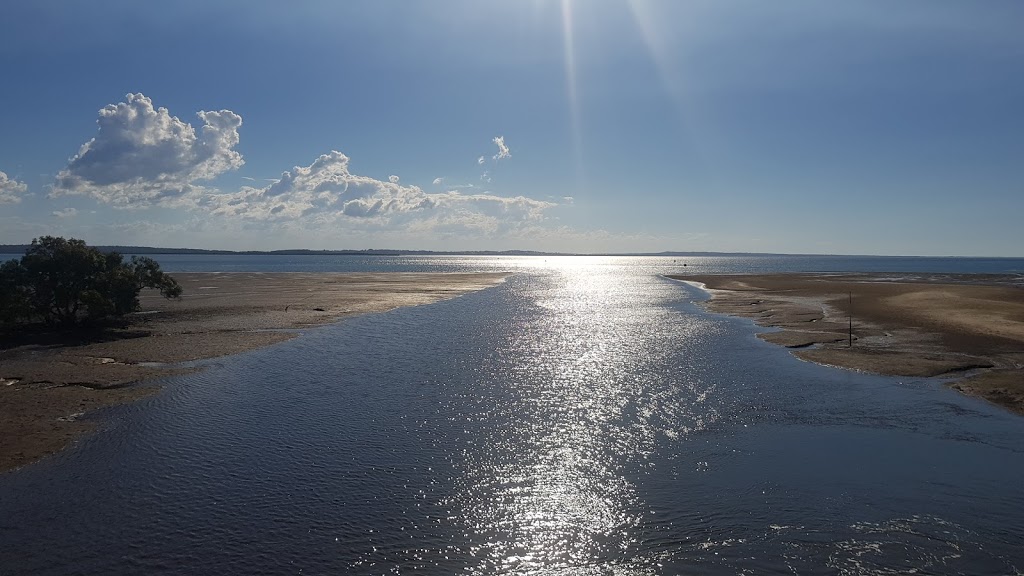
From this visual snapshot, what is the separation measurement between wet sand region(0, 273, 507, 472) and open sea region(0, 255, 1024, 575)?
1.64 m

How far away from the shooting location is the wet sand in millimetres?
22938

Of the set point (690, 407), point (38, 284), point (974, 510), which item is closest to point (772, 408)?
point (690, 407)

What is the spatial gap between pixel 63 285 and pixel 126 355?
1204cm

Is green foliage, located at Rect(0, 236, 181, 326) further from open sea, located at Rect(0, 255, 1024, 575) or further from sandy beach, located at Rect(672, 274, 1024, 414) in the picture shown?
sandy beach, located at Rect(672, 274, 1024, 414)

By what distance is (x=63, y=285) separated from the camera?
44.3 metres

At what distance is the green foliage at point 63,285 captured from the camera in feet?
139

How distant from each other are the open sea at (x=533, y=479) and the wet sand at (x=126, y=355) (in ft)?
5.39

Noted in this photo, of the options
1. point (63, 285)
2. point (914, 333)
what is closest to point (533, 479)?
point (914, 333)

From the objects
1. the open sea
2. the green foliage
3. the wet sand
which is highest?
the green foliage

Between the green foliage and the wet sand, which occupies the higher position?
the green foliage

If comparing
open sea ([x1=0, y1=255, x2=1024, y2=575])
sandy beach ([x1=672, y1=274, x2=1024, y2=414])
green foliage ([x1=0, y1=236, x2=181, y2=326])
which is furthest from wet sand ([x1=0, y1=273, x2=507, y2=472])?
sandy beach ([x1=672, y1=274, x2=1024, y2=414])

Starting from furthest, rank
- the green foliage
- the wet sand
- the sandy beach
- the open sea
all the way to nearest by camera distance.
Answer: the green foliage, the sandy beach, the wet sand, the open sea

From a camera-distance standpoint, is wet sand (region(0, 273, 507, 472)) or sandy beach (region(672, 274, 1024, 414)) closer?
wet sand (region(0, 273, 507, 472))

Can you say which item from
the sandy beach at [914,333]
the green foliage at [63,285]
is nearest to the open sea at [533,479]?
the sandy beach at [914,333]
